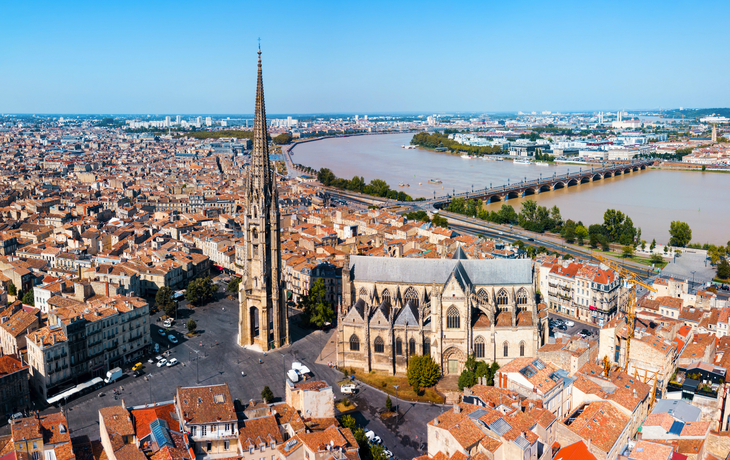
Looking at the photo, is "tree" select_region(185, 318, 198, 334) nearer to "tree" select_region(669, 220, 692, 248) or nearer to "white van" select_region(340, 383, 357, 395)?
"white van" select_region(340, 383, 357, 395)

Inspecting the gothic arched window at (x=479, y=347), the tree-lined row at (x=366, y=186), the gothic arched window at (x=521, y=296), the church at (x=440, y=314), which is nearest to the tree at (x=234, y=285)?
the church at (x=440, y=314)

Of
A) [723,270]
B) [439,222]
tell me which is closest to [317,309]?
[439,222]

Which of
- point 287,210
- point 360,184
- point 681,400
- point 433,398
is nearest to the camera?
point 681,400

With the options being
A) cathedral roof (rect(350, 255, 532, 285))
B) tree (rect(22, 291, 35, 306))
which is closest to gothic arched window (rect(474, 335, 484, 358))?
cathedral roof (rect(350, 255, 532, 285))

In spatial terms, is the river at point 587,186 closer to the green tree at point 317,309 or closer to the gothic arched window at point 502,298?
the gothic arched window at point 502,298

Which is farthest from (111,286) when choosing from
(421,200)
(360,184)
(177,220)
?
(360,184)

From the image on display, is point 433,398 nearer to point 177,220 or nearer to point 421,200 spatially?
point 177,220

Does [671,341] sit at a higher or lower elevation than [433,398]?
higher
